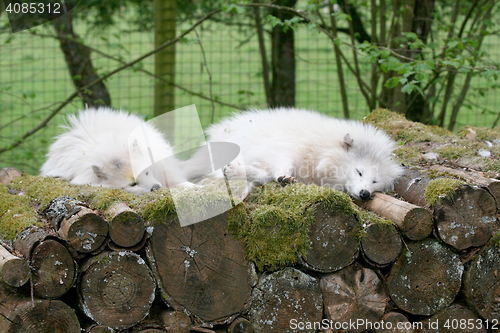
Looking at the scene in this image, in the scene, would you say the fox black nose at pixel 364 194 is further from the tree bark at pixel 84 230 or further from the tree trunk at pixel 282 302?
the tree bark at pixel 84 230

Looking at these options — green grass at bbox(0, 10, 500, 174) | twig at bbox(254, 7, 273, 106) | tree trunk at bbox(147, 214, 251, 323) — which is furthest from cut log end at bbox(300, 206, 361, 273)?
twig at bbox(254, 7, 273, 106)

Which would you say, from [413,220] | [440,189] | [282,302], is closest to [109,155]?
[282,302]

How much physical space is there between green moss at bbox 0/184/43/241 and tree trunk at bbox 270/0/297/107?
4.34 metres

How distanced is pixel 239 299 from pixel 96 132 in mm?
2111

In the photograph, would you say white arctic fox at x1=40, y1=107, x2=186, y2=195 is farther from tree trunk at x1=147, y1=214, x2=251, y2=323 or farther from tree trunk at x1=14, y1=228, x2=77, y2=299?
tree trunk at x1=14, y1=228, x2=77, y2=299

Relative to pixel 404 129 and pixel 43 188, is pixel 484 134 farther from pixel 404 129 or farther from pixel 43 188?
pixel 43 188

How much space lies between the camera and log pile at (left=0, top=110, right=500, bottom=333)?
246 centimetres

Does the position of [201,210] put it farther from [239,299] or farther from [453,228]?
[453,228]

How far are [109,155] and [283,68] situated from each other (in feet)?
12.9

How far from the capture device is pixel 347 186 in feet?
12.0

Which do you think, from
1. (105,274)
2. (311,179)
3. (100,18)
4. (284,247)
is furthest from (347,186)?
(100,18)

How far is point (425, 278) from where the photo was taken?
9.35 ft

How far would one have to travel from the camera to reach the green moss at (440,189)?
2875mm

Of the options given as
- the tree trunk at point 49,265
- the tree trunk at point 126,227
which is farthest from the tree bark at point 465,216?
the tree trunk at point 49,265
